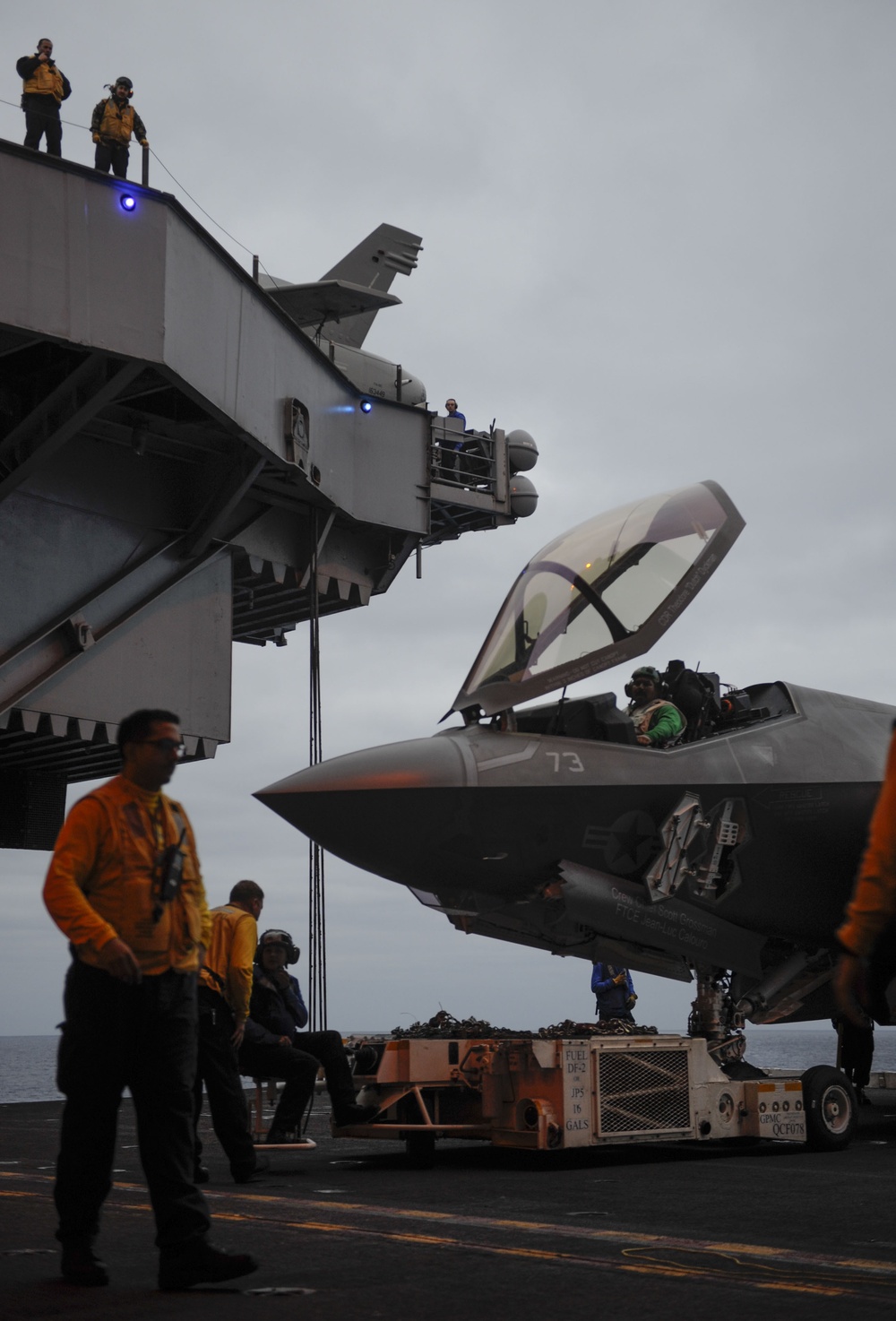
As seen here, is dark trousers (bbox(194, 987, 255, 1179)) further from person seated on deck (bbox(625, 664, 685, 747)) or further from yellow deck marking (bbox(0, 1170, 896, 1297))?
person seated on deck (bbox(625, 664, 685, 747))

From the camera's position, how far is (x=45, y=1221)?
616 centimetres

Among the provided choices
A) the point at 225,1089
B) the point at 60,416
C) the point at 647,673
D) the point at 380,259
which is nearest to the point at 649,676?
the point at 647,673

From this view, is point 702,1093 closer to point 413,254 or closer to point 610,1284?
point 610,1284

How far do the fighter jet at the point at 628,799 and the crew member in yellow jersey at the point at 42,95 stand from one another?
11188 mm

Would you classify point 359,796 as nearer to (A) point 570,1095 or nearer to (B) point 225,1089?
(B) point 225,1089

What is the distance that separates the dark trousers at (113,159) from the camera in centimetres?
1825

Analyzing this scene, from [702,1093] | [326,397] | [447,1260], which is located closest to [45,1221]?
[447,1260]

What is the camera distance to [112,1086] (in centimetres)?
465

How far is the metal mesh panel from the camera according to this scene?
904cm

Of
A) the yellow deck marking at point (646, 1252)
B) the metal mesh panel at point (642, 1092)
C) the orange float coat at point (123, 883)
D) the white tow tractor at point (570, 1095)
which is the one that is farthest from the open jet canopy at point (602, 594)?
the orange float coat at point (123, 883)

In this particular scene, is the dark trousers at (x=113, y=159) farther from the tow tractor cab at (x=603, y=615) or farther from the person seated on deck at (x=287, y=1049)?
the person seated on deck at (x=287, y=1049)

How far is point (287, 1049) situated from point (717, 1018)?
10.7ft

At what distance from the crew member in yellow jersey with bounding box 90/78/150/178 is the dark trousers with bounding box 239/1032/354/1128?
12.8 metres

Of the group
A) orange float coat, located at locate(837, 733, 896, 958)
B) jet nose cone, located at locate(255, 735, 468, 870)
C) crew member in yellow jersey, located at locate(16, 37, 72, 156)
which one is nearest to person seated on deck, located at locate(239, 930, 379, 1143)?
jet nose cone, located at locate(255, 735, 468, 870)
